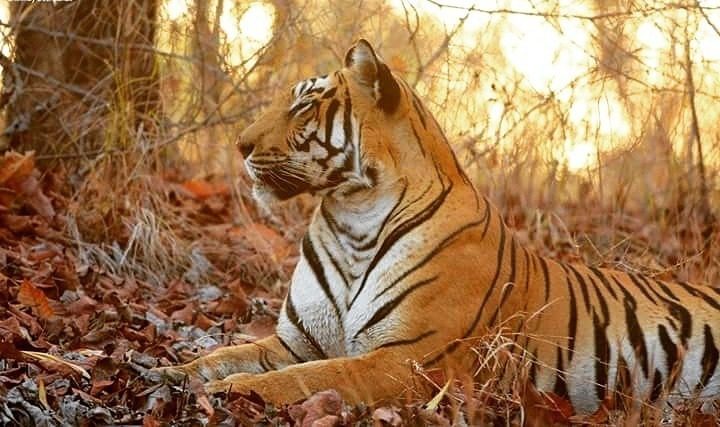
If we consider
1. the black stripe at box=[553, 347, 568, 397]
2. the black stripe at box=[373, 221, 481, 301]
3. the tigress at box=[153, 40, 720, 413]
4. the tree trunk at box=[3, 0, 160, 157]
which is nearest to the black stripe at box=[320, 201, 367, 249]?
the tigress at box=[153, 40, 720, 413]

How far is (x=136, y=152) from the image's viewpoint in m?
6.75

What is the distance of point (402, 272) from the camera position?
441 centimetres

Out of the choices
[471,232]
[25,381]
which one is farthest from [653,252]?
[25,381]

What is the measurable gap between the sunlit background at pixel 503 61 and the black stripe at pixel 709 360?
6.98ft

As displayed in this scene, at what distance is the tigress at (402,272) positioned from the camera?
4.38 metres

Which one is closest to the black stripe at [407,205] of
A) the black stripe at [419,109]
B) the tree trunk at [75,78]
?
the black stripe at [419,109]

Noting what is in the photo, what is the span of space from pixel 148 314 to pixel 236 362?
106cm

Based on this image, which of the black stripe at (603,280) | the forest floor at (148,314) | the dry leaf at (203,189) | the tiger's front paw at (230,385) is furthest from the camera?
the dry leaf at (203,189)

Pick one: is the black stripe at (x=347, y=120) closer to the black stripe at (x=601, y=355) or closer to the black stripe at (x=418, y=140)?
the black stripe at (x=418, y=140)

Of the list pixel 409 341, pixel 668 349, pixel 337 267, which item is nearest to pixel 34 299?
pixel 337 267

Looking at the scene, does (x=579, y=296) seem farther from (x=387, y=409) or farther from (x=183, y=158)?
(x=183, y=158)

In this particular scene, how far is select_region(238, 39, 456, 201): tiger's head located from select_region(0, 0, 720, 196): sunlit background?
172 cm

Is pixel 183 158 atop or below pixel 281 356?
atop

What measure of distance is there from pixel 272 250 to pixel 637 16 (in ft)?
7.69
